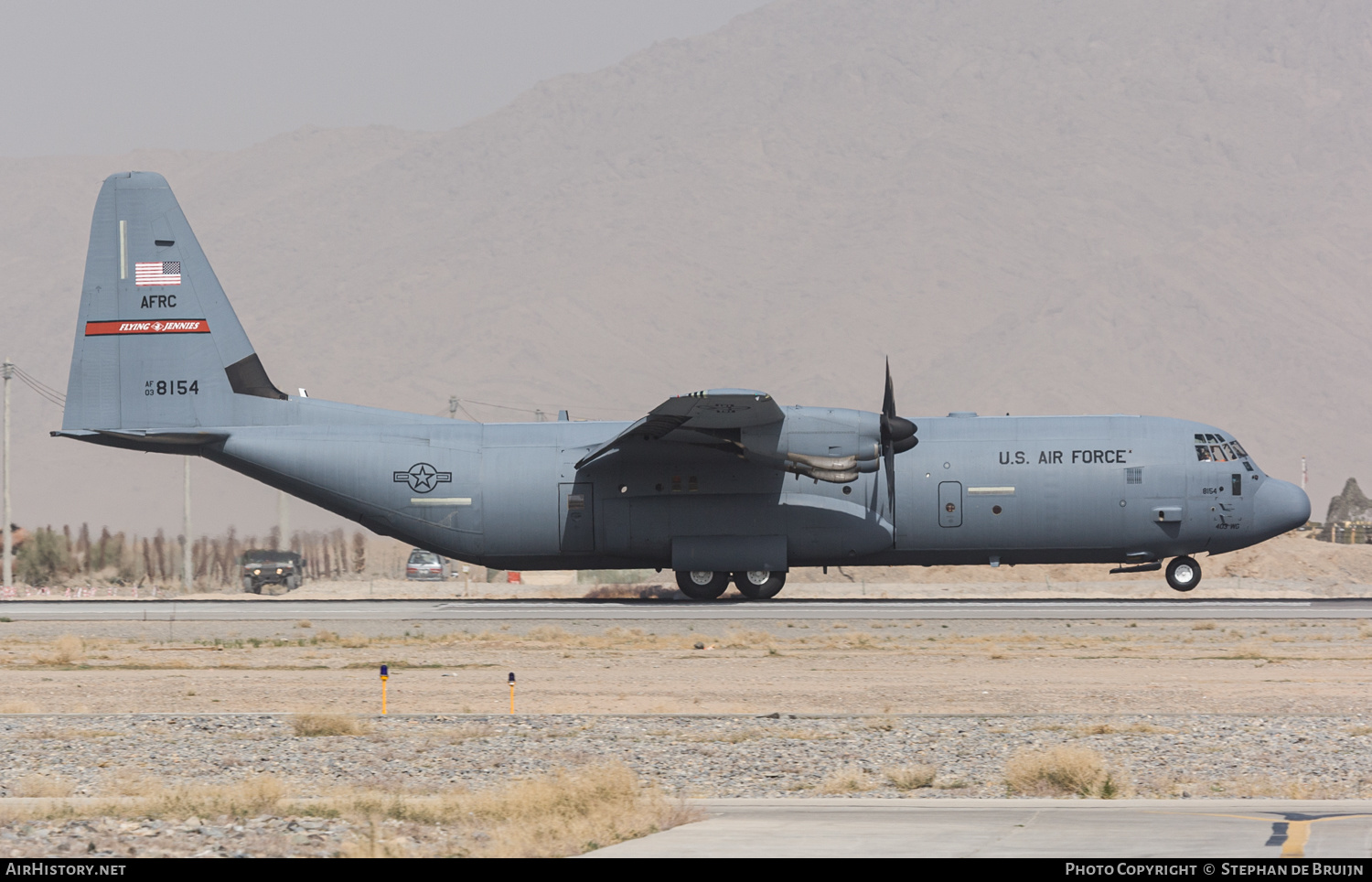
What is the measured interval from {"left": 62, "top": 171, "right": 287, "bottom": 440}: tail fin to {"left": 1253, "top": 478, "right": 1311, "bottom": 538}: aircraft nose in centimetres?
2545

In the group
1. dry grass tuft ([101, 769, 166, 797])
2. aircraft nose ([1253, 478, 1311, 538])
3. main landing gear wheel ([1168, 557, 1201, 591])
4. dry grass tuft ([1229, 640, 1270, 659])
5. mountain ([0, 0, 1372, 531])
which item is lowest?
dry grass tuft ([1229, 640, 1270, 659])

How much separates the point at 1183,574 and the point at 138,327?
91.4ft

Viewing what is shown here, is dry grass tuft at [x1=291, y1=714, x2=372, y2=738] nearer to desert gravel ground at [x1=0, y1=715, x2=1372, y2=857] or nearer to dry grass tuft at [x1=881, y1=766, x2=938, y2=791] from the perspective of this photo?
desert gravel ground at [x1=0, y1=715, x2=1372, y2=857]

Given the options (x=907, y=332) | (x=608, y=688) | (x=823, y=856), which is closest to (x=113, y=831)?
(x=823, y=856)

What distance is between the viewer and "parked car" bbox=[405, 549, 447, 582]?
65.9 m

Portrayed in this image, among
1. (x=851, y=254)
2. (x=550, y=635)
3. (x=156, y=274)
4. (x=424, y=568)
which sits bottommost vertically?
(x=550, y=635)

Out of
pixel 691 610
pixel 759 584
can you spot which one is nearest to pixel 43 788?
pixel 691 610

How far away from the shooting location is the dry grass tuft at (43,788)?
13.4 m

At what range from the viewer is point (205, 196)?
194m

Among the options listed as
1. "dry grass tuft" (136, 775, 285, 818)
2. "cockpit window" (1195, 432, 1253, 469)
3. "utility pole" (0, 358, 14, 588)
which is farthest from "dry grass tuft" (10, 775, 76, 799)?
"utility pole" (0, 358, 14, 588)

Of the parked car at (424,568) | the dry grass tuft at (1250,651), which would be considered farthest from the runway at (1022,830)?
the parked car at (424,568)

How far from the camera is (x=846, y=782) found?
14.0 meters

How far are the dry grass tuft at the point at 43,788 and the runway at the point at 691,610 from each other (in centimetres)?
1936

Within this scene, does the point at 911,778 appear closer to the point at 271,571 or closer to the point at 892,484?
the point at 892,484
